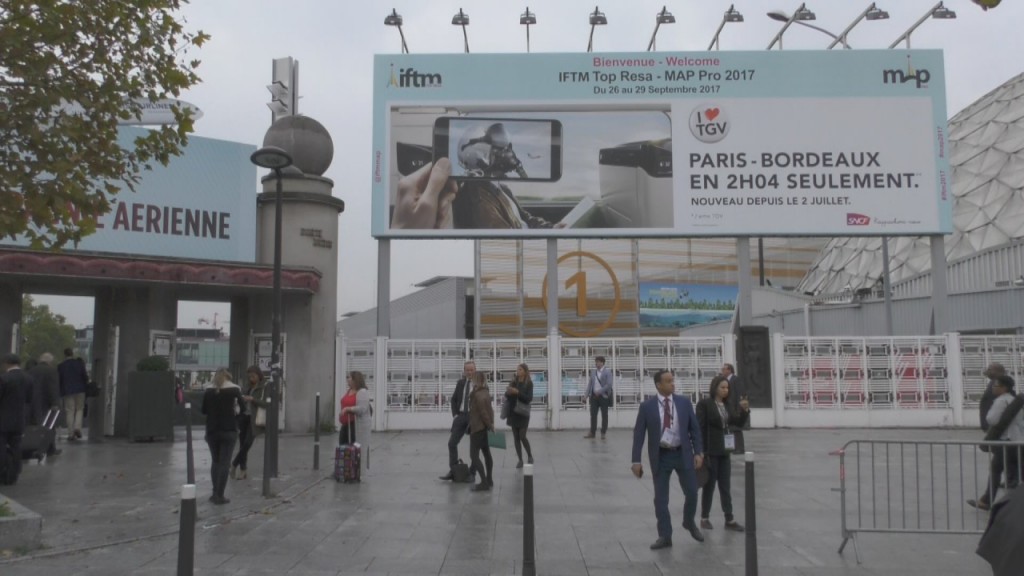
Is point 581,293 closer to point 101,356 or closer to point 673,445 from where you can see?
point 101,356

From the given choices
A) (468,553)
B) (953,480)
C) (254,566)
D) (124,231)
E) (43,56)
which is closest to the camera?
(254,566)

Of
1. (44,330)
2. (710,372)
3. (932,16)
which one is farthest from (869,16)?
(44,330)

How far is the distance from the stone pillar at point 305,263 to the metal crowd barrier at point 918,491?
12.0 metres

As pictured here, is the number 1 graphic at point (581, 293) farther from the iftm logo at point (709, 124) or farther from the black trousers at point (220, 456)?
the black trousers at point (220, 456)

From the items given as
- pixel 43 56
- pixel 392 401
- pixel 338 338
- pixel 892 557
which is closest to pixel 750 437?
pixel 392 401

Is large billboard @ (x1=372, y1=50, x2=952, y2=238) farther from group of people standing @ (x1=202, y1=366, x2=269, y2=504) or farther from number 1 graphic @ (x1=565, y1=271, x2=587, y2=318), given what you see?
number 1 graphic @ (x1=565, y1=271, x2=587, y2=318)

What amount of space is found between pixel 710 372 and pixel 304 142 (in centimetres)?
1142

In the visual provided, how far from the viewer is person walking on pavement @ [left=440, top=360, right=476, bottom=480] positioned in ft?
43.0

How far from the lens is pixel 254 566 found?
798cm

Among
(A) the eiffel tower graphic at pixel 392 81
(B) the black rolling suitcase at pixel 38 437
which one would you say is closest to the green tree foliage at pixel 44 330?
(A) the eiffel tower graphic at pixel 392 81

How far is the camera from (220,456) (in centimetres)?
1130

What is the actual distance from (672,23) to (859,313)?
12.9m

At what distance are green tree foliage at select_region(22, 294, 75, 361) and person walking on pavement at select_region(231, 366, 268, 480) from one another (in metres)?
54.2

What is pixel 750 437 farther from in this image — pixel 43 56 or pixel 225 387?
pixel 43 56
